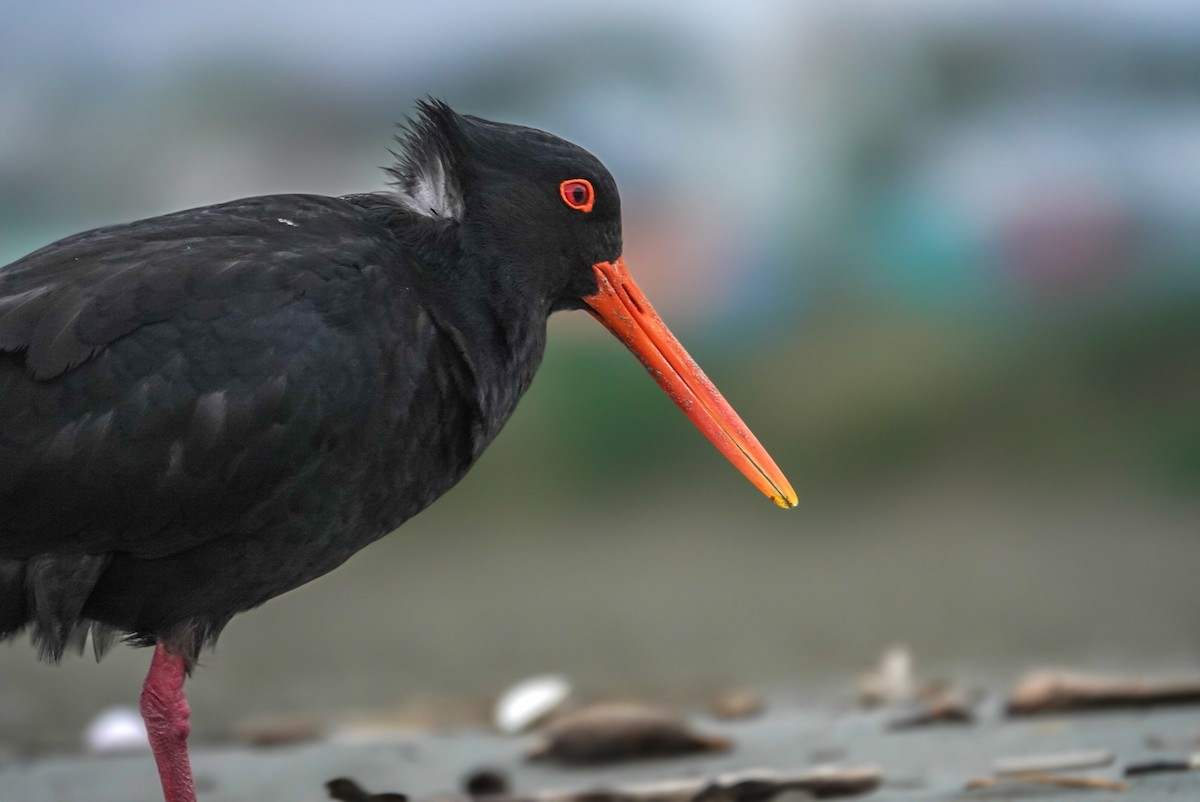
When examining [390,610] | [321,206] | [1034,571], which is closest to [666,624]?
[390,610]

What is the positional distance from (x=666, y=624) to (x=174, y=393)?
3.91m

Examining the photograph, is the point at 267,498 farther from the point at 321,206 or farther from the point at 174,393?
the point at 321,206

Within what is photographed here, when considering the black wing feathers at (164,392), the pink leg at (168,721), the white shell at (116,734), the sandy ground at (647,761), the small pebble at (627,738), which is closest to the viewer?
the black wing feathers at (164,392)

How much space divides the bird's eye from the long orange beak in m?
0.17

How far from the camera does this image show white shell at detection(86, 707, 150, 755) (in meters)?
4.81

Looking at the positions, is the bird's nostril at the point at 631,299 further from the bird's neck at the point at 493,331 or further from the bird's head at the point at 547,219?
the bird's neck at the point at 493,331

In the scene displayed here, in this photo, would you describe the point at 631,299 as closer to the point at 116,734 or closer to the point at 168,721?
the point at 168,721

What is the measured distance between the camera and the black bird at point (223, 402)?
297 cm

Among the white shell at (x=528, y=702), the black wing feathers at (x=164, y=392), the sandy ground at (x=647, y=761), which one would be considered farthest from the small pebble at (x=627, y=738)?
the black wing feathers at (x=164, y=392)

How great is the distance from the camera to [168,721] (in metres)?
3.33

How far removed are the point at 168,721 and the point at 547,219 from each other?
1493mm

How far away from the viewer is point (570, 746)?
429cm

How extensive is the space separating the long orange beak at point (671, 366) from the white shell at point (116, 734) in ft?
7.24

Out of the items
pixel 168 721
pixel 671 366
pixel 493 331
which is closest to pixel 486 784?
pixel 168 721
